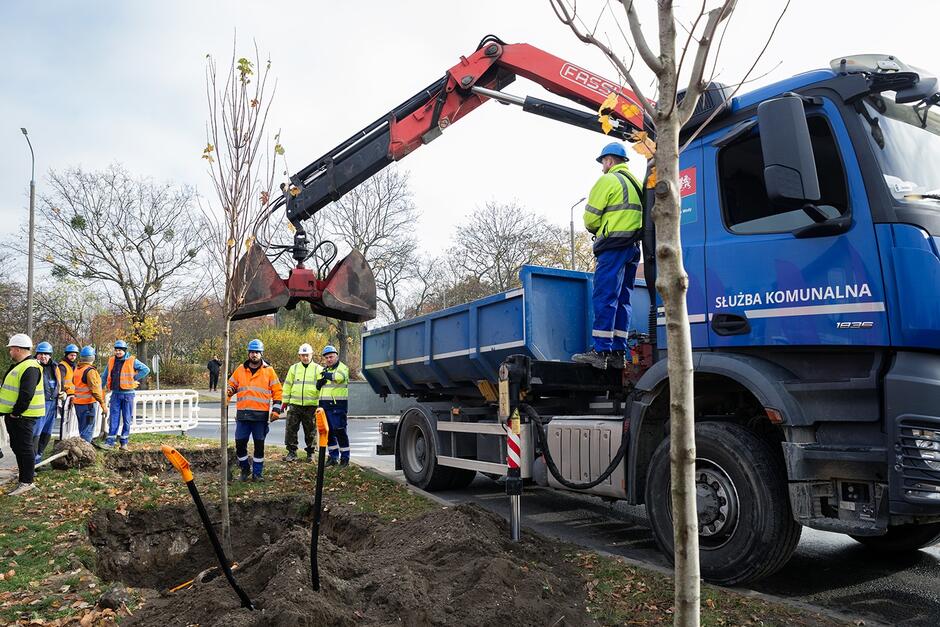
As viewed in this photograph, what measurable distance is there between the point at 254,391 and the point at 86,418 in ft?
15.7

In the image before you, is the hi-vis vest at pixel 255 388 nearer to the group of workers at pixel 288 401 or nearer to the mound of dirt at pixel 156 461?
the group of workers at pixel 288 401

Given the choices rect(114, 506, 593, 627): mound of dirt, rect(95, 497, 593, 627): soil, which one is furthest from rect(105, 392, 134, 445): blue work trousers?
rect(114, 506, 593, 627): mound of dirt

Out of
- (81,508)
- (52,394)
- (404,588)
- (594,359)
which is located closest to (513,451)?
(594,359)

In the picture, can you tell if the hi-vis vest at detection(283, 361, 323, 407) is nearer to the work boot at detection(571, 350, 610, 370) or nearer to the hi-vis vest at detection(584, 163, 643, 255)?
the work boot at detection(571, 350, 610, 370)

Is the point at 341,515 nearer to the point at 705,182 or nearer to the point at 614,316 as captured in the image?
the point at 614,316

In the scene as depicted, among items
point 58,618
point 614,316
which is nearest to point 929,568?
point 614,316

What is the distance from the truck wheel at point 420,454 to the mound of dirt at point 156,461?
3.11m

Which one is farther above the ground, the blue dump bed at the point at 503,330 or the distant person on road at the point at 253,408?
the blue dump bed at the point at 503,330

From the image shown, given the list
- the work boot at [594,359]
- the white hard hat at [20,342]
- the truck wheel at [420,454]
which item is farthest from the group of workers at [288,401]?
the work boot at [594,359]

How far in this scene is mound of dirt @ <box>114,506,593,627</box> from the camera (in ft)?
11.3

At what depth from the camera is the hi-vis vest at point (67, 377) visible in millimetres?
11633

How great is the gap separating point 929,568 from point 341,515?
479 centimetres

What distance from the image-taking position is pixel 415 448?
8633 mm

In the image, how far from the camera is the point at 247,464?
8.75 m
